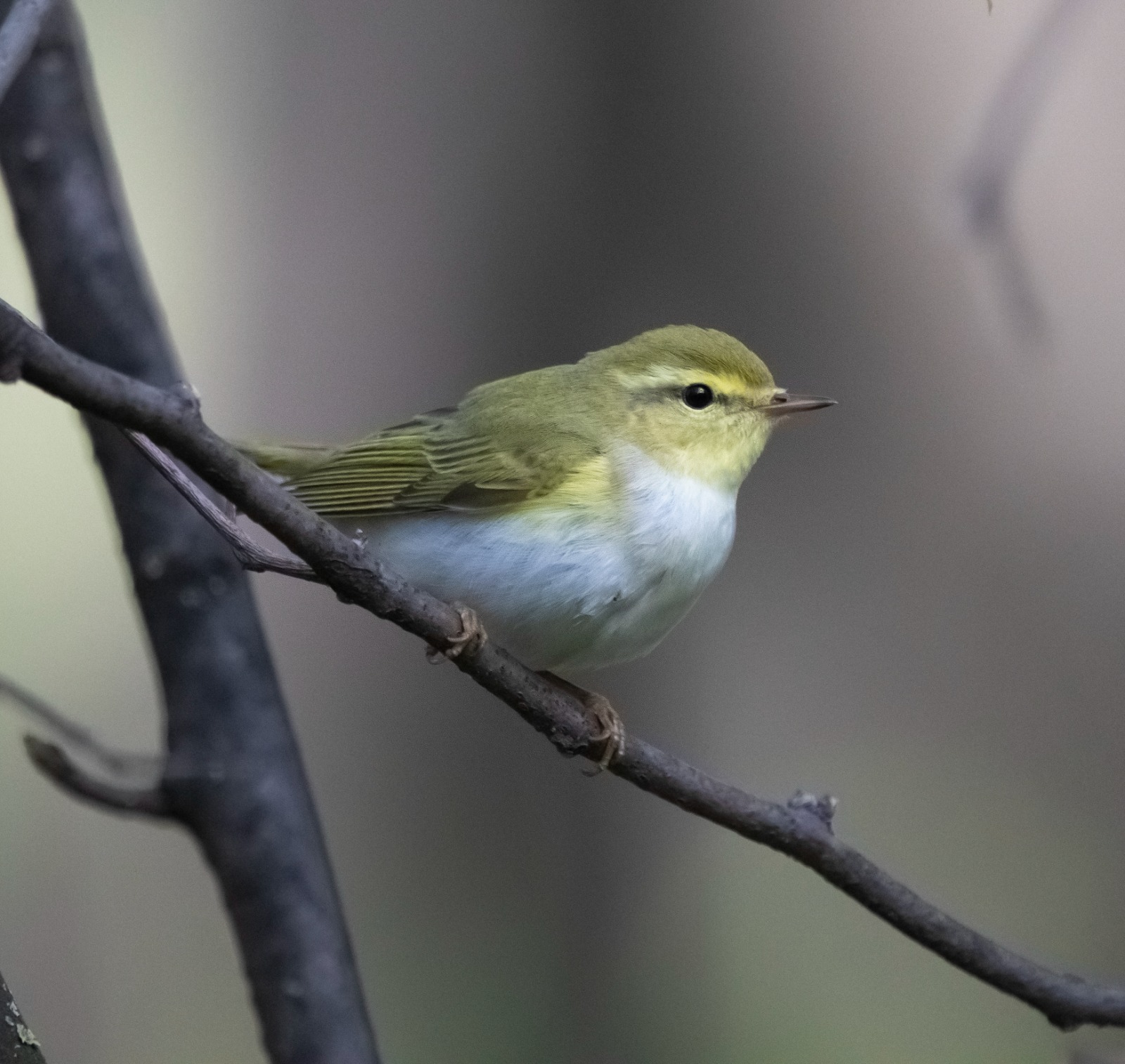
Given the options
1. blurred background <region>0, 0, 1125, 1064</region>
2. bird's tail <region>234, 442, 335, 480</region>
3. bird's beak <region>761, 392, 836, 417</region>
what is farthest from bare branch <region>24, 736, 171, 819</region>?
blurred background <region>0, 0, 1125, 1064</region>

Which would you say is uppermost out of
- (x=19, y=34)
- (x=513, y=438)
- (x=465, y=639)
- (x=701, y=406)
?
(x=19, y=34)

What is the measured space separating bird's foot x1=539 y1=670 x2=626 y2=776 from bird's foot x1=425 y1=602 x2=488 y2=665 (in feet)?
1.27

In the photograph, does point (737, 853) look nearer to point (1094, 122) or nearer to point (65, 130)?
point (1094, 122)

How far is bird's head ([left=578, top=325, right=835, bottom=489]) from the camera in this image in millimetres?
2807

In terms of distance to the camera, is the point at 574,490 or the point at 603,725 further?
the point at 574,490

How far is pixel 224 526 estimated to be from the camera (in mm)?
1663

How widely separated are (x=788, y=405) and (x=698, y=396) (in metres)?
0.19

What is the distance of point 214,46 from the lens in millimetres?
5590

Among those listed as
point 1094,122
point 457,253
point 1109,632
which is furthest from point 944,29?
point 1109,632

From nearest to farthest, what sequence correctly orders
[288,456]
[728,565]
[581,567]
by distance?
[581,567], [288,456], [728,565]

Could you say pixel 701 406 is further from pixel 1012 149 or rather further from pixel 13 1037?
pixel 13 1037

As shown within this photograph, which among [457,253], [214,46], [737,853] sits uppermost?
[214,46]

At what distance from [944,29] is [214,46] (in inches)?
117

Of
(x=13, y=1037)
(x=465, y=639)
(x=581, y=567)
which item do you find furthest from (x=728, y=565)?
(x=13, y=1037)
